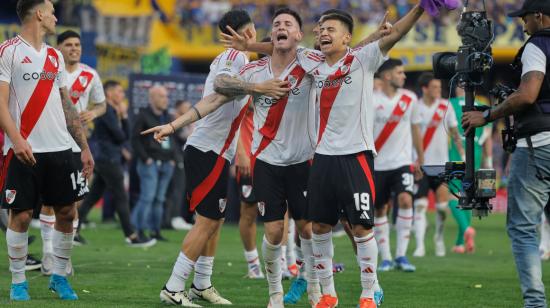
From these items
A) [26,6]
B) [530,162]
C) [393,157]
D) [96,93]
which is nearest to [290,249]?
[393,157]

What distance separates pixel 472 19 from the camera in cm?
818

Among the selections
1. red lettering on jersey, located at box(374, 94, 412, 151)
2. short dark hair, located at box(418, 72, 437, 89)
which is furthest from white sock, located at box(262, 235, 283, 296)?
short dark hair, located at box(418, 72, 437, 89)

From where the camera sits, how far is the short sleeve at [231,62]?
30.9 feet

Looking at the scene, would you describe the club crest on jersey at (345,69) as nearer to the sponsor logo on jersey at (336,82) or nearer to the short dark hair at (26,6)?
the sponsor logo on jersey at (336,82)

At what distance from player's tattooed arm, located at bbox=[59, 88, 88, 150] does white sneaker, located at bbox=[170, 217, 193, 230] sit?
11.8m

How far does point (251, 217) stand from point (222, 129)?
2661 mm

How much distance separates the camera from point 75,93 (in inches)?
480

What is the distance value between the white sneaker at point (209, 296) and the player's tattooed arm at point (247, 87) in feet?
6.36

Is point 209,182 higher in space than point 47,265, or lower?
higher

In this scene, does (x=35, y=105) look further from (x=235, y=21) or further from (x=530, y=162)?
(x=530, y=162)

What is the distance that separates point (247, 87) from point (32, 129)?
1955mm

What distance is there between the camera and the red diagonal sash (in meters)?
9.31

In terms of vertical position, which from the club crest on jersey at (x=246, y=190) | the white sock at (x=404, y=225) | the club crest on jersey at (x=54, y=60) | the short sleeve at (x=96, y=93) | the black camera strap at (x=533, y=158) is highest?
the club crest on jersey at (x=54, y=60)

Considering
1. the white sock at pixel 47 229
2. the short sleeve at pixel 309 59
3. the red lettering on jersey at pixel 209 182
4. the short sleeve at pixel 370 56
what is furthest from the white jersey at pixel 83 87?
the short sleeve at pixel 370 56
